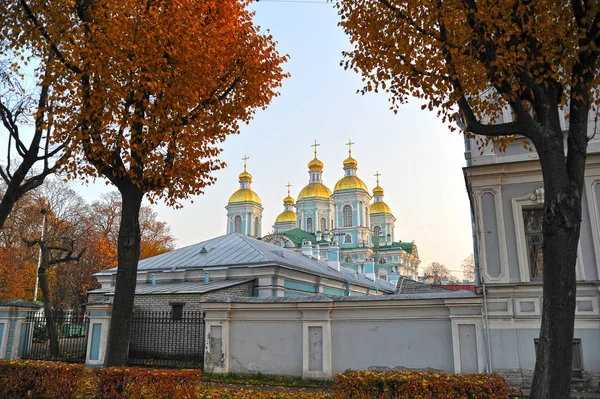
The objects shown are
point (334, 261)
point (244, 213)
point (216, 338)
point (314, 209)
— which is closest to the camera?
point (216, 338)

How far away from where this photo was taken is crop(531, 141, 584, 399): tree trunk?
5309 mm

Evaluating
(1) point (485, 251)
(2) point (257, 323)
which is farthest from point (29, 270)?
(1) point (485, 251)

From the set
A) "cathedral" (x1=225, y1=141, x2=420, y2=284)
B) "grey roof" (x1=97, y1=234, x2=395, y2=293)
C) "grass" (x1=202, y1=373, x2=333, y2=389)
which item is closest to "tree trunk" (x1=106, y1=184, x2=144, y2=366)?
"grass" (x1=202, y1=373, x2=333, y2=389)

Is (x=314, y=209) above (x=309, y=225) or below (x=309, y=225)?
above

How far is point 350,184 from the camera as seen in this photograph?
6594 cm

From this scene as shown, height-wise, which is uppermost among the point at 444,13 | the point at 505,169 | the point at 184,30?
the point at 184,30

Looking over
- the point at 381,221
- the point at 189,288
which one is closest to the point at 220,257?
the point at 189,288

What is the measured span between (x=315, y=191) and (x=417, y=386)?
6192 cm

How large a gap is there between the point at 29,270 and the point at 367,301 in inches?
1201

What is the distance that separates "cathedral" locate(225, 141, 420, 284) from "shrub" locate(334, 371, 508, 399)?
49276 millimetres

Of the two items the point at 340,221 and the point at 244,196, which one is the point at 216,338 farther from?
the point at 244,196

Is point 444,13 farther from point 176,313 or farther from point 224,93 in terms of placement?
point 176,313

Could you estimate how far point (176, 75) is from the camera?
8461 mm

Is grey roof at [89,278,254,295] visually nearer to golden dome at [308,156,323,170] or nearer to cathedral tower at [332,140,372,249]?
cathedral tower at [332,140,372,249]
